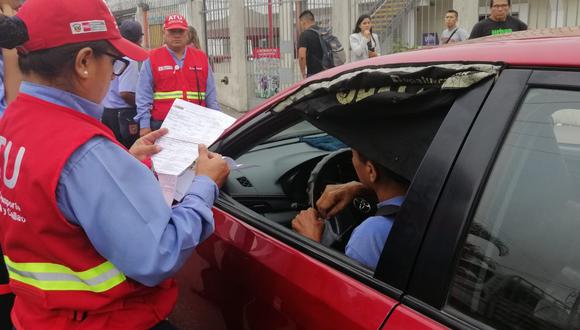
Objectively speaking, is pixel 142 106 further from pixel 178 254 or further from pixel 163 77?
pixel 178 254

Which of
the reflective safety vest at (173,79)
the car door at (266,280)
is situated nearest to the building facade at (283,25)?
the reflective safety vest at (173,79)

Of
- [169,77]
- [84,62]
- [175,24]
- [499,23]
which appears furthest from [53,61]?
[499,23]

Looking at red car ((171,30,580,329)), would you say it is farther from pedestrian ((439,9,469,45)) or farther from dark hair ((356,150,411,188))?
pedestrian ((439,9,469,45))

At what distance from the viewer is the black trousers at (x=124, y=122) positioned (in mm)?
4859

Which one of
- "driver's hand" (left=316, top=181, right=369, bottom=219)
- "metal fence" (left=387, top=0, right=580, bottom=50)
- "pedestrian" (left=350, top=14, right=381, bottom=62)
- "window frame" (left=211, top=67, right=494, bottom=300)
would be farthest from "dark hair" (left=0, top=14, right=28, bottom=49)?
"pedestrian" (left=350, top=14, right=381, bottom=62)

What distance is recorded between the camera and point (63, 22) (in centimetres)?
136

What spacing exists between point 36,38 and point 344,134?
96cm

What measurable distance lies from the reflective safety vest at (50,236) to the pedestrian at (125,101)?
3446 millimetres

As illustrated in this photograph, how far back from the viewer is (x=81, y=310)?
1.40 meters

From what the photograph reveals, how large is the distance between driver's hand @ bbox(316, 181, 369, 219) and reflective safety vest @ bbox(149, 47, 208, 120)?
267 centimetres

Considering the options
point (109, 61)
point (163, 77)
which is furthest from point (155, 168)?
point (163, 77)

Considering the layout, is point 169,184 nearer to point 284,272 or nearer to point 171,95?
point 284,272

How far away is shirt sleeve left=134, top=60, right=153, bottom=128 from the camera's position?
→ 4.45m

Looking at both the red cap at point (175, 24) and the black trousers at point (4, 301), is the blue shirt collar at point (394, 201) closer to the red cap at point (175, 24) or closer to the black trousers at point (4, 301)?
the black trousers at point (4, 301)
